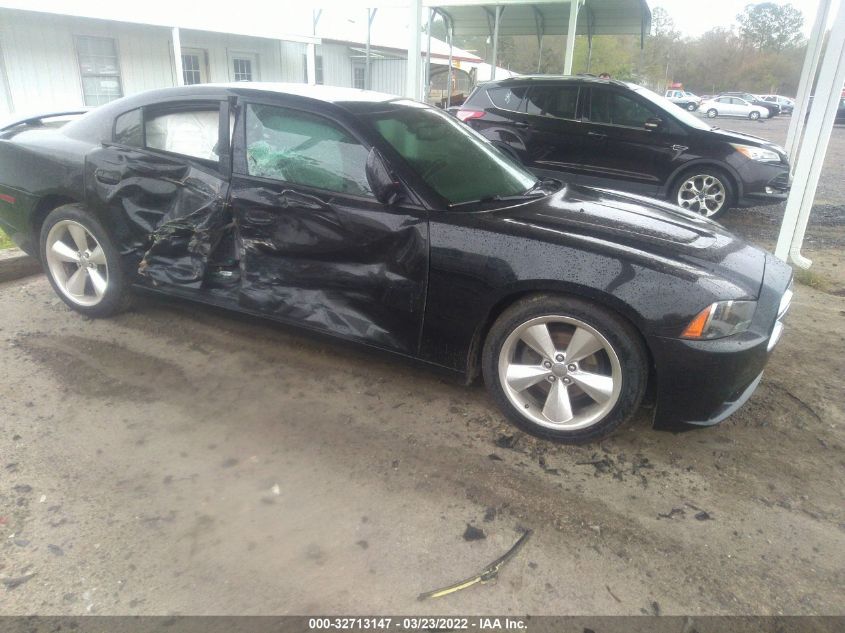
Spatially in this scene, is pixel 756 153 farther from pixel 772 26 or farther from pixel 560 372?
pixel 772 26

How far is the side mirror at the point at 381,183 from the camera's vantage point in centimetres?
297

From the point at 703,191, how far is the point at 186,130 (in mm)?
6046

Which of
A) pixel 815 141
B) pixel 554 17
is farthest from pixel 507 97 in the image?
pixel 554 17

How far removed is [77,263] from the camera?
4.03 meters

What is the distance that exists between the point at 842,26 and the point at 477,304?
14.5 feet

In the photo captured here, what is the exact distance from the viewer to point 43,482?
2.57 metres

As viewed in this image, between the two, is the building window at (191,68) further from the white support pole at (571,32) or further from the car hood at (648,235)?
the car hood at (648,235)

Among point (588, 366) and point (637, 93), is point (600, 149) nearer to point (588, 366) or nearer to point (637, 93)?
point (637, 93)

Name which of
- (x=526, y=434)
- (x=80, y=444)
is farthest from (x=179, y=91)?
(x=526, y=434)

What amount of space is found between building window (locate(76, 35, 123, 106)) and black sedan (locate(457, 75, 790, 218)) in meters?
8.67

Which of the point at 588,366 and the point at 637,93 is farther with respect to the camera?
the point at 637,93

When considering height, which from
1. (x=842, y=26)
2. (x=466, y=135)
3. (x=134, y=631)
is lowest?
(x=134, y=631)

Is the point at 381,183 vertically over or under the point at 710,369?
over

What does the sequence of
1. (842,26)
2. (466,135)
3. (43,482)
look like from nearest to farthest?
(43,482)
(466,135)
(842,26)
